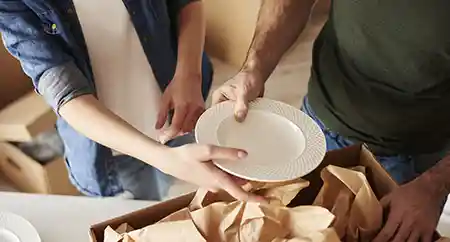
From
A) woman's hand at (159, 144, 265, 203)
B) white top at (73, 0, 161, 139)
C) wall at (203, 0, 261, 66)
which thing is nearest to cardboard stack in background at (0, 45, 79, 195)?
white top at (73, 0, 161, 139)

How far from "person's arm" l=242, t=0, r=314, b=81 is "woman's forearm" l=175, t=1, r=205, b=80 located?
136mm

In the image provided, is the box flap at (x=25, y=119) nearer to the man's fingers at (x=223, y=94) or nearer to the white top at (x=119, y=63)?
the white top at (x=119, y=63)

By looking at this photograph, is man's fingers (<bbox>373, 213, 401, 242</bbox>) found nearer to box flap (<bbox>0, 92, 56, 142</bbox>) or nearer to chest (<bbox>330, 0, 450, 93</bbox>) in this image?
chest (<bbox>330, 0, 450, 93</bbox>)

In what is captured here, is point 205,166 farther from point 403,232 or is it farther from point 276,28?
point 276,28

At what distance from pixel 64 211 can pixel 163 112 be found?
0.29 metres

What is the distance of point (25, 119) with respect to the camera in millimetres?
1910

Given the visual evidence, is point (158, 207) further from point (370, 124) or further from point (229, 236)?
point (370, 124)

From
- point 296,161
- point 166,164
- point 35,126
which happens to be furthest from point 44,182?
point 296,161

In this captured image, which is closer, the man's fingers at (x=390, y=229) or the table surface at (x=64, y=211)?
the man's fingers at (x=390, y=229)

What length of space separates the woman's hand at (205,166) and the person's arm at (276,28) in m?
0.29

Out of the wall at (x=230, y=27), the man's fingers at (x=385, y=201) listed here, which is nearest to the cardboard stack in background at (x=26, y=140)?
the wall at (x=230, y=27)

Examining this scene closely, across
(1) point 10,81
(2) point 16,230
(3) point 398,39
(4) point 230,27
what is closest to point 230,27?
(4) point 230,27

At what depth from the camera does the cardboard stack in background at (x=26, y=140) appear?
6.18 ft

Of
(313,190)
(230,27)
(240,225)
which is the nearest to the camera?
(240,225)
